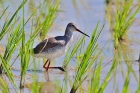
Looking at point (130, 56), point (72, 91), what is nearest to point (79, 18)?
point (130, 56)

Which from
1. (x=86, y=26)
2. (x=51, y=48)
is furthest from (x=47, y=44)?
(x=86, y=26)

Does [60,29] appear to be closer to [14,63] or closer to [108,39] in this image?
[108,39]

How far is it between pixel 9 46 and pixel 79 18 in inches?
114

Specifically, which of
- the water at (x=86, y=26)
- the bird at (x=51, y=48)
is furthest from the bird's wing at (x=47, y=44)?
the water at (x=86, y=26)

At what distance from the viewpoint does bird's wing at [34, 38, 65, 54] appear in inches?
284

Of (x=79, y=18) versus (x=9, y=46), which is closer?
(x=9, y=46)

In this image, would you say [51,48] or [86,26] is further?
[86,26]

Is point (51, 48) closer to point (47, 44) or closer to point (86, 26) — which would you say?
point (47, 44)

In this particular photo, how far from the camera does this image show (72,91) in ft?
19.5

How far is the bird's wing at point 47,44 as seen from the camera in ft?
23.6

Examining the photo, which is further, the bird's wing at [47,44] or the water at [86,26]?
the bird's wing at [47,44]

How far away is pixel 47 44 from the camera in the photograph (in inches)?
289

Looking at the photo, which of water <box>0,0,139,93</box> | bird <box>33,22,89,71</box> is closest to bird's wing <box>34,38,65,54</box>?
bird <box>33,22,89,71</box>

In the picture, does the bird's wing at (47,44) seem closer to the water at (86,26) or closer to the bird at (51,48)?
the bird at (51,48)
